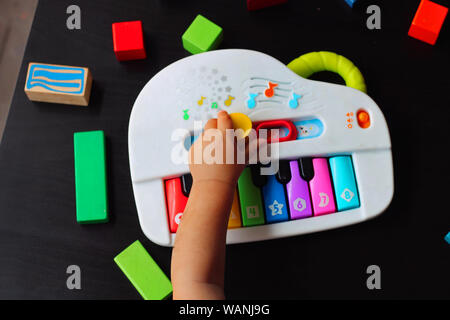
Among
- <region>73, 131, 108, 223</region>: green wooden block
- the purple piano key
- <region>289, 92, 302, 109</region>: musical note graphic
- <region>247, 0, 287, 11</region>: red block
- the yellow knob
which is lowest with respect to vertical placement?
<region>73, 131, 108, 223</region>: green wooden block

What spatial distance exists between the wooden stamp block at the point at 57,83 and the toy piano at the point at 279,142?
9cm

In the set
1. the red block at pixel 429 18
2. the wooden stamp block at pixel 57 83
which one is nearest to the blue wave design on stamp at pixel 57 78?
the wooden stamp block at pixel 57 83

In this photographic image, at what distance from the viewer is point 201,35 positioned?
64cm

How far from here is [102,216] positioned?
57 cm

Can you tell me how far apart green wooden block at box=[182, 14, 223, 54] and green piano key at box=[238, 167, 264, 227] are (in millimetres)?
208

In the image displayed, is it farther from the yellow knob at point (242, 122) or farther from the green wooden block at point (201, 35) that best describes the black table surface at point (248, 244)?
the yellow knob at point (242, 122)

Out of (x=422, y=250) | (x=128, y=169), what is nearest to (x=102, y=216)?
(x=128, y=169)

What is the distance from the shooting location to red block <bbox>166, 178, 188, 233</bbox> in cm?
56

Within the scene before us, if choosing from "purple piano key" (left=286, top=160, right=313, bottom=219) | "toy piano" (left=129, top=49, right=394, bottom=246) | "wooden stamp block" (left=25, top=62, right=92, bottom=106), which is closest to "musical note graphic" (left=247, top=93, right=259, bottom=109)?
"toy piano" (left=129, top=49, right=394, bottom=246)

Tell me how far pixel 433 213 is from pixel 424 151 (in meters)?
0.08

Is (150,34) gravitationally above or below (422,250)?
above

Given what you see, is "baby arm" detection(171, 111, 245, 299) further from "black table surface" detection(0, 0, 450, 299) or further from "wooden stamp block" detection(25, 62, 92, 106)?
"wooden stamp block" detection(25, 62, 92, 106)
